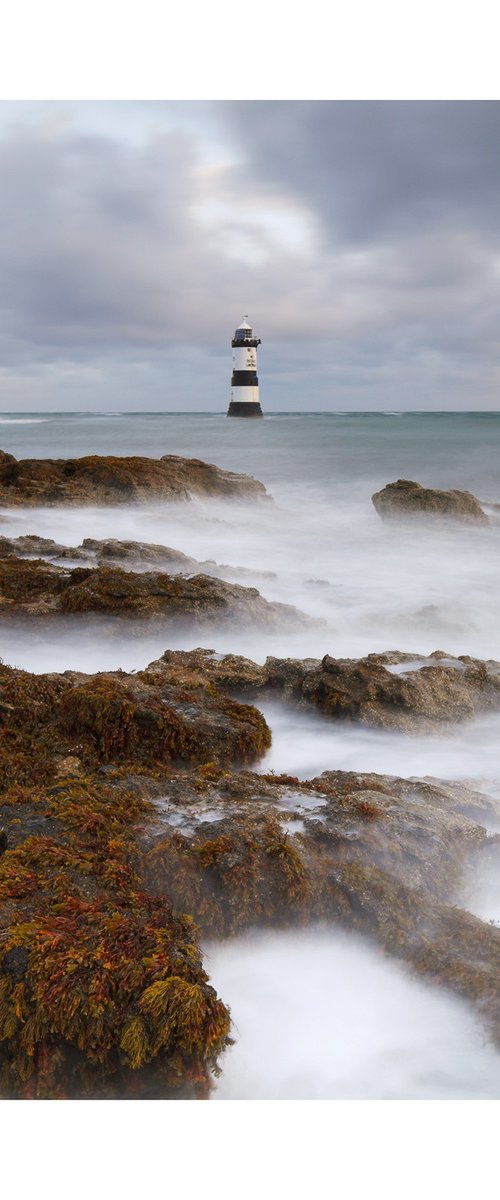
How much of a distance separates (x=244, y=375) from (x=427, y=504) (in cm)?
3074

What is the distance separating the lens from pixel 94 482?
13.1 m

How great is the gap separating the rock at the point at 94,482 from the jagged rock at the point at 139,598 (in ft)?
19.2

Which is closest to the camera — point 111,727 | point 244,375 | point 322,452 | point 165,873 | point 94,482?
point 165,873

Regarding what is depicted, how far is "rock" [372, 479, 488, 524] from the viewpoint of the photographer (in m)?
13.5

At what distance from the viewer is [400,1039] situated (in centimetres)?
218

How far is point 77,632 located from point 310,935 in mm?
3946

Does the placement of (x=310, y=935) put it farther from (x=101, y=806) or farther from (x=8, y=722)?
(x=8, y=722)

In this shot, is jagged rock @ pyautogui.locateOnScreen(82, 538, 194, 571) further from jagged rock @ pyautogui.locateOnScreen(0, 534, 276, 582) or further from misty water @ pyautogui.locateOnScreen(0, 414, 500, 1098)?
misty water @ pyautogui.locateOnScreen(0, 414, 500, 1098)

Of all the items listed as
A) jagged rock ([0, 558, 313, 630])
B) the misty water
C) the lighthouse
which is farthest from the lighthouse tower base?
jagged rock ([0, 558, 313, 630])

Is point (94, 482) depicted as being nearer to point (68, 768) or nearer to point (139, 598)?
point (139, 598)

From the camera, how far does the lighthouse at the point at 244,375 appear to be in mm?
40719

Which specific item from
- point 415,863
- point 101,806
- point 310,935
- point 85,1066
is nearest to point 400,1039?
point 310,935

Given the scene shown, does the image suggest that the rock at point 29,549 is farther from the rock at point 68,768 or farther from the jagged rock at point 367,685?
the rock at point 68,768

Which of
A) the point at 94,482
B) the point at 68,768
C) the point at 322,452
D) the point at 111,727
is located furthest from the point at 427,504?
the point at 322,452
